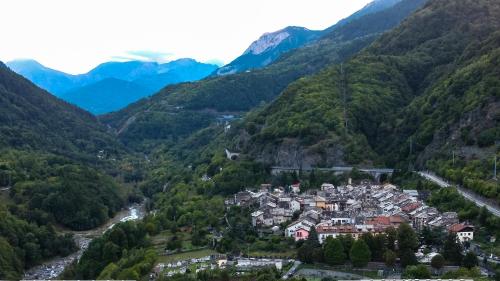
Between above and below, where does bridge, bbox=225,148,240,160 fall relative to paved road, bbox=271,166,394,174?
above

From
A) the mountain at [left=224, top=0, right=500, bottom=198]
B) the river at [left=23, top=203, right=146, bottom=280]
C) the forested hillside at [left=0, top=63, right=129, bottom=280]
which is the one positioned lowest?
the river at [left=23, top=203, right=146, bottom=280]

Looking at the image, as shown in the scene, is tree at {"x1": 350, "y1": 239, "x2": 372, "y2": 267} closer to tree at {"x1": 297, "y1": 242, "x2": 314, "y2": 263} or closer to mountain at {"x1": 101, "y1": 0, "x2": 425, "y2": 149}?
tree at {"x1": 297, "y1": 242, "x2": 314, "y2": 263}

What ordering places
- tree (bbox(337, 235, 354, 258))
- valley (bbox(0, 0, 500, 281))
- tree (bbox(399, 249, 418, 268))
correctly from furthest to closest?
valley (bbox(0, 0, 500, 281)) < tree (bbox(337, 235, 354, 258)) < tree (bbox(399, 249, 418, 268))

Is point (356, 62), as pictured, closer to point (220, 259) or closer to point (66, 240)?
point (66, 240)

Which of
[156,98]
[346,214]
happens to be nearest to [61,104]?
[156,98]

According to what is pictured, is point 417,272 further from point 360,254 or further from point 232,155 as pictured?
point 232,155

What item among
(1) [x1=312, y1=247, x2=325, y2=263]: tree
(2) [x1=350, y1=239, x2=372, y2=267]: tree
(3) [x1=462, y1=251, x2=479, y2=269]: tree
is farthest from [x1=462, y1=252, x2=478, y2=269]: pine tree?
(1) [x1=312, y1=247, x2=325, y2=263]: tree

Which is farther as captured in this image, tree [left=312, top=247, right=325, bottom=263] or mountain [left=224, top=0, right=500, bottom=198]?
mountain [left=224, top=0, right=500, bottom=198]

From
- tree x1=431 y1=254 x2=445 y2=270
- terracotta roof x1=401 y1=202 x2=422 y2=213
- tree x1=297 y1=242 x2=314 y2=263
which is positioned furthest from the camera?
terracotta roof x1=401 y1=202 x2=422 y2=213
